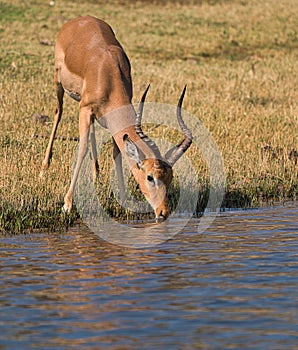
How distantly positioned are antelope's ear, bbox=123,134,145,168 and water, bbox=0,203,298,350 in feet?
3.05

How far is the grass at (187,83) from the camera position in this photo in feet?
36.9

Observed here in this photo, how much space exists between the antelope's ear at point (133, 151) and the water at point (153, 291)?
0.93 metres

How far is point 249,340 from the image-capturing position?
5543mm

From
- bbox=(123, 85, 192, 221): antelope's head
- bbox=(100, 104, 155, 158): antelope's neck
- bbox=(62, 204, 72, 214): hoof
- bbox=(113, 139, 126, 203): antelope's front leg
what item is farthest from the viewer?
bbox=(113, 139, 126, 203): antelope's front leg

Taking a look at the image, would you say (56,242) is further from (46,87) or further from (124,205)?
(46,87)

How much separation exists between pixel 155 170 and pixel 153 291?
2.63 m

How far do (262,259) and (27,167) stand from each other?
4587mm

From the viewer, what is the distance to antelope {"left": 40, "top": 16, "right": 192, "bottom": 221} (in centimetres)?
936

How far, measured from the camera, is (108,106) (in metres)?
10.6

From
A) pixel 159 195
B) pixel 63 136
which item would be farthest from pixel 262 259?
pixel 63 136

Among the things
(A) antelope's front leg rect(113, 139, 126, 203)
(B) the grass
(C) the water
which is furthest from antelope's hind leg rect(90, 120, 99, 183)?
(C) the water

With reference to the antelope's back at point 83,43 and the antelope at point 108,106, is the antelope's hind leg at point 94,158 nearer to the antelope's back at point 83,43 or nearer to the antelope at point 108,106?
the antelope at point 108,106

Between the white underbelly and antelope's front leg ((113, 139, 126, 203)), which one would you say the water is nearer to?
antelope's front leg ((113, 139, 126, 203))

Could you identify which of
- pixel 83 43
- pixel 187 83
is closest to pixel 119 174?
pixel 83 43
